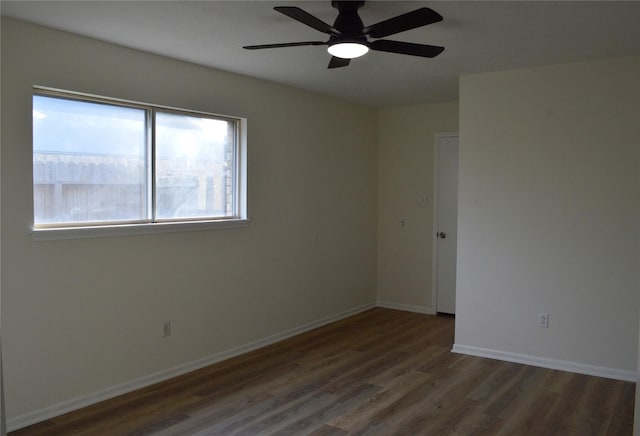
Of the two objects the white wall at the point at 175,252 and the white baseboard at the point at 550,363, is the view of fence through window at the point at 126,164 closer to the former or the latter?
the white wall at the point at 175,252

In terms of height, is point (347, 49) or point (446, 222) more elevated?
point (347, 49)

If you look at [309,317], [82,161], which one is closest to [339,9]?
[82,161]

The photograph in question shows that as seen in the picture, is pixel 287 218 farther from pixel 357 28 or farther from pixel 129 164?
pixel 357 28

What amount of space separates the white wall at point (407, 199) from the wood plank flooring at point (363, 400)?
1.55 meters

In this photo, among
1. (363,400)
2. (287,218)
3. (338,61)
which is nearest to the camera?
(338,61)

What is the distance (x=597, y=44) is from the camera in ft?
11.6

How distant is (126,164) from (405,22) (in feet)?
7.29

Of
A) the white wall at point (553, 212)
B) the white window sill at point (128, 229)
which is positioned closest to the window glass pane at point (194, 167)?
the white window sill at point (128, 229)

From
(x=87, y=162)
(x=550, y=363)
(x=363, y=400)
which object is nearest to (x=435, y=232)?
(x=550, y=363)

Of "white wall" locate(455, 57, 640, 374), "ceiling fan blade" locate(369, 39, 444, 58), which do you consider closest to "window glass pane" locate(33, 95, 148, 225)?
"ceiling fan blade" locate(369, 39, 444, 58)

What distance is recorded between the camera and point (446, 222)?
602cm

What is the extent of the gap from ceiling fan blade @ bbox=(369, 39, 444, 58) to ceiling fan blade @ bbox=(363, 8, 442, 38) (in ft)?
0.34

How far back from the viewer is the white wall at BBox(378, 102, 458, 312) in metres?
6.07

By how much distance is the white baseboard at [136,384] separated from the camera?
315 centimetres
